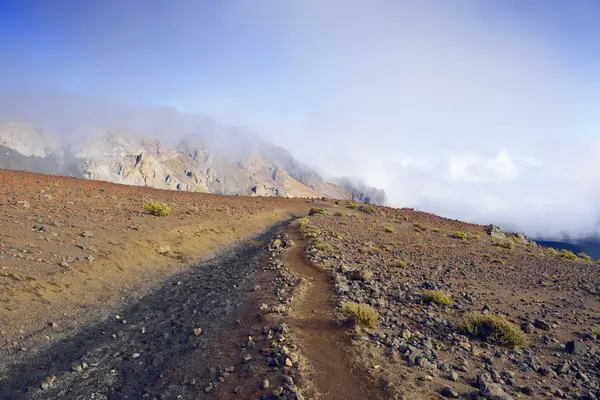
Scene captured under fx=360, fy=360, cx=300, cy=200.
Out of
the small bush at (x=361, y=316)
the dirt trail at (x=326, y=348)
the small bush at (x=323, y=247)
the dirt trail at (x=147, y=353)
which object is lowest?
the dirt trail at (x=147, y=353)

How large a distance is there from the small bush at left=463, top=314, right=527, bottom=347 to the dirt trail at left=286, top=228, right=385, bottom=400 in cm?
430

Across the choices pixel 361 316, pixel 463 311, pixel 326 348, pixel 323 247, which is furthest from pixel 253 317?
pixel 323 247

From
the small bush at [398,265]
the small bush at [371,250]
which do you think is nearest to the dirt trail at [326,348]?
the small bush at [398,265]

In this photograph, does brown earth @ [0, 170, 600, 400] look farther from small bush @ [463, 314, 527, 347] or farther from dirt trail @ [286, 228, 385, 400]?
small bush @ [463, 314, 527, 347]

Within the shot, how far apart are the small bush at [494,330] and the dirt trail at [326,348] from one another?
4.30 m

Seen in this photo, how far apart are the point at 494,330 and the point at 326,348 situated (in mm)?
5551

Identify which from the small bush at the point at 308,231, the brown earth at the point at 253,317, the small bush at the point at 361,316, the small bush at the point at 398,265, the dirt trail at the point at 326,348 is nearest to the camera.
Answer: the dirt trail at the point at 326,348

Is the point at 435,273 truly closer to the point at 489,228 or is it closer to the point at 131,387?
the point at 131,387

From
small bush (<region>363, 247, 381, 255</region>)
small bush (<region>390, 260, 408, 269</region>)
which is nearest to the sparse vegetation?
small bush (<region>363, 247, 381, 255</region>)

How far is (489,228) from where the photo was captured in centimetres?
4947

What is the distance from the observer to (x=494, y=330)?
11.0 meters

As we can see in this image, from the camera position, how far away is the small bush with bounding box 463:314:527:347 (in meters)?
10.7

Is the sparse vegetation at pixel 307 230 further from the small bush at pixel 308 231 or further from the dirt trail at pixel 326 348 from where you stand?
the dirt trail at pixel 326 348

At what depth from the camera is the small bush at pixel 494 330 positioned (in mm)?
10742
